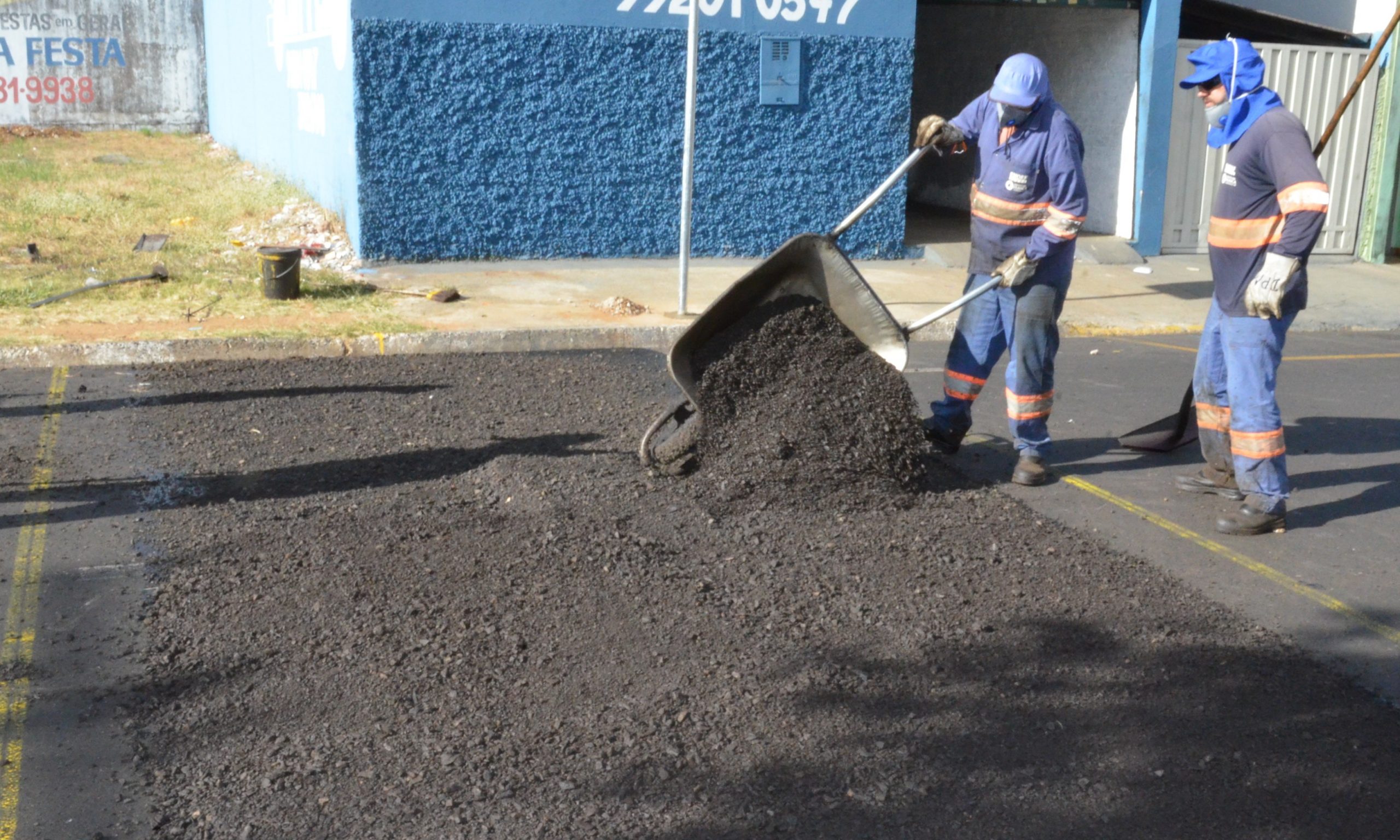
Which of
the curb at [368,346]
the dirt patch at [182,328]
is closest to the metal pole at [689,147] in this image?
the curb at [368,346]

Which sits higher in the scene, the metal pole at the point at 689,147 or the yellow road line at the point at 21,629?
the metal pole at the point at 689,147

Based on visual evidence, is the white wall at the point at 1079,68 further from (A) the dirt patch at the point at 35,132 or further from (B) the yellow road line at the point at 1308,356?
(A) the dirt patch at the point at 35,132

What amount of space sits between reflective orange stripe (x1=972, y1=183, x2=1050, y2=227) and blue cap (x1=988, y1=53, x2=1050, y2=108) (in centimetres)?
51

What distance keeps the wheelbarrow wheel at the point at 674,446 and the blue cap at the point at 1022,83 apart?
2.08 meters

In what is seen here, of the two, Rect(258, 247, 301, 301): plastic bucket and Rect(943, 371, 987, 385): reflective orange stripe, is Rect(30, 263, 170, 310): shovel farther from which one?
Rect(943, 371, 987, 385): reflective orange stripe

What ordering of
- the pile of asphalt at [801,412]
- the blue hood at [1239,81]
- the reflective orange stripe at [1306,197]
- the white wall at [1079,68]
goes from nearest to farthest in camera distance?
the reflective orange stripe at [1306,197], the blue hood at [1239,81], the pile of asphalt at [801,412], the white wall at [1079,68]

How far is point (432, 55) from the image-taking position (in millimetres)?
11938

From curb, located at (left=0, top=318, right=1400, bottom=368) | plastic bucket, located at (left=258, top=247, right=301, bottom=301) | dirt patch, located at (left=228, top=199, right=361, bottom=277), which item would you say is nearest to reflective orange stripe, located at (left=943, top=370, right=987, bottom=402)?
curb, located at (left=0, top=318, right=1400, bottom=368)

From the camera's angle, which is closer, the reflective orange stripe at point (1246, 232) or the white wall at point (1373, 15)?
the reflective orange stripe at point (1246, 232)

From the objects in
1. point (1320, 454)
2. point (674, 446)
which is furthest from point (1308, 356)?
point (674, 446)

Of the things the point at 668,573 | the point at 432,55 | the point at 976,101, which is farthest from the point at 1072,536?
the point at 432,55

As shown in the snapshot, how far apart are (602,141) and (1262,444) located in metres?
8.37

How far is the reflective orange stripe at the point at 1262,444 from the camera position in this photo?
18.2 feet

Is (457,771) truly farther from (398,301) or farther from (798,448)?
(398,301)
